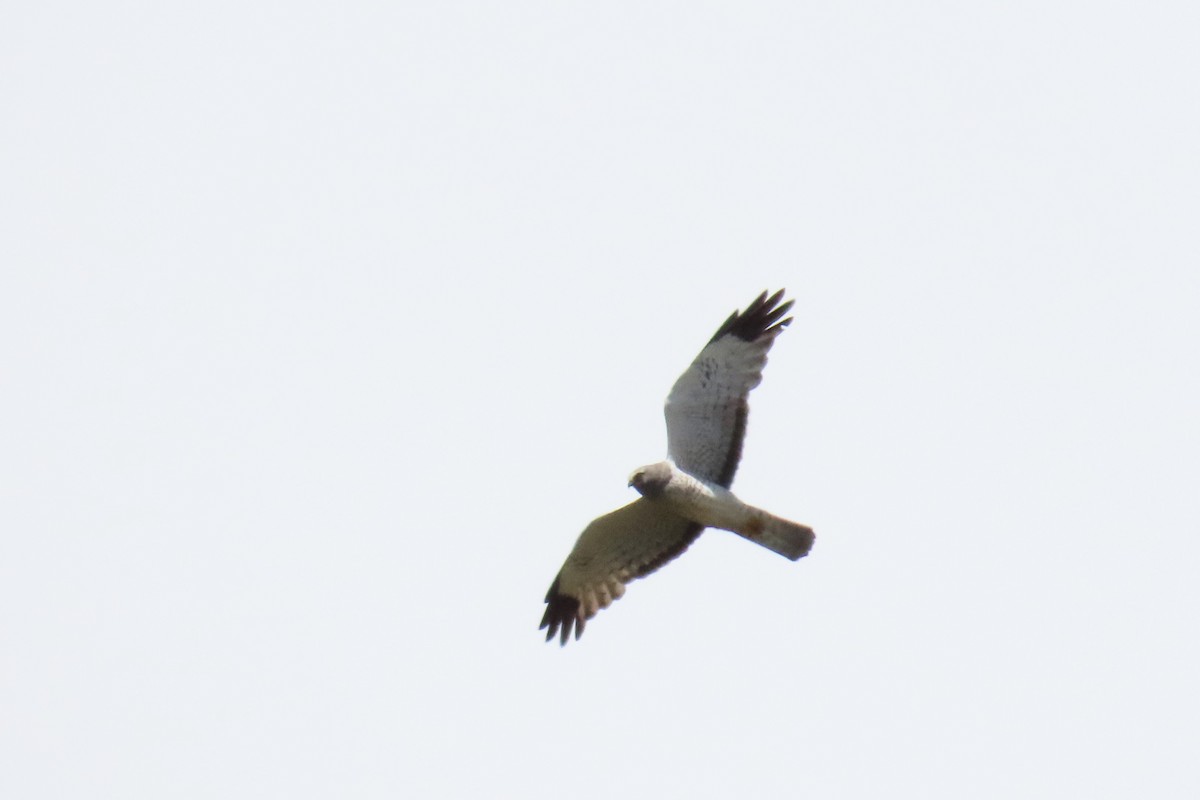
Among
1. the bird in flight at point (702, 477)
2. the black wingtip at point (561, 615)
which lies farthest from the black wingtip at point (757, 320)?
the black wingtip at point (561, 615)

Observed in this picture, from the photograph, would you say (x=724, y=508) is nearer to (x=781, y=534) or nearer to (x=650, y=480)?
(x=781, y=534)

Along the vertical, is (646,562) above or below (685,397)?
below

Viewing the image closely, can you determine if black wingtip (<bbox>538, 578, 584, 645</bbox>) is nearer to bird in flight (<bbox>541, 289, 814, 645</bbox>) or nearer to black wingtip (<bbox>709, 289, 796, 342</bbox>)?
bird in flight (<bbox>541, 289, 814, 645</bbox>)

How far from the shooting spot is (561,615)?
12.1 m

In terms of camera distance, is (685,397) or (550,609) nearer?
(685,397)

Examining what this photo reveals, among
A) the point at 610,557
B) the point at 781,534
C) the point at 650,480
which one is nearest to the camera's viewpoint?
the point at 650,480

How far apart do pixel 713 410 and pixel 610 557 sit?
1.38m

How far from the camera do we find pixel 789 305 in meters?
11.5

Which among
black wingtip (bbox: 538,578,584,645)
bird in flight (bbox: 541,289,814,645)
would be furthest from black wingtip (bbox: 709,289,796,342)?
black wingtip (bbox: 538,578,584,645)

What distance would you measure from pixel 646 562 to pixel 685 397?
132cm

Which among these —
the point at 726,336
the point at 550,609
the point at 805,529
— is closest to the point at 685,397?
the point at 726,336

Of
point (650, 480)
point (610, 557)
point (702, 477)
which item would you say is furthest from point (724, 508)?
point (610, 557)

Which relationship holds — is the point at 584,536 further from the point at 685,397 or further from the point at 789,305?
the point at 789,305

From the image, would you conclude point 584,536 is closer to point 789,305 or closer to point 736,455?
point 736,455
